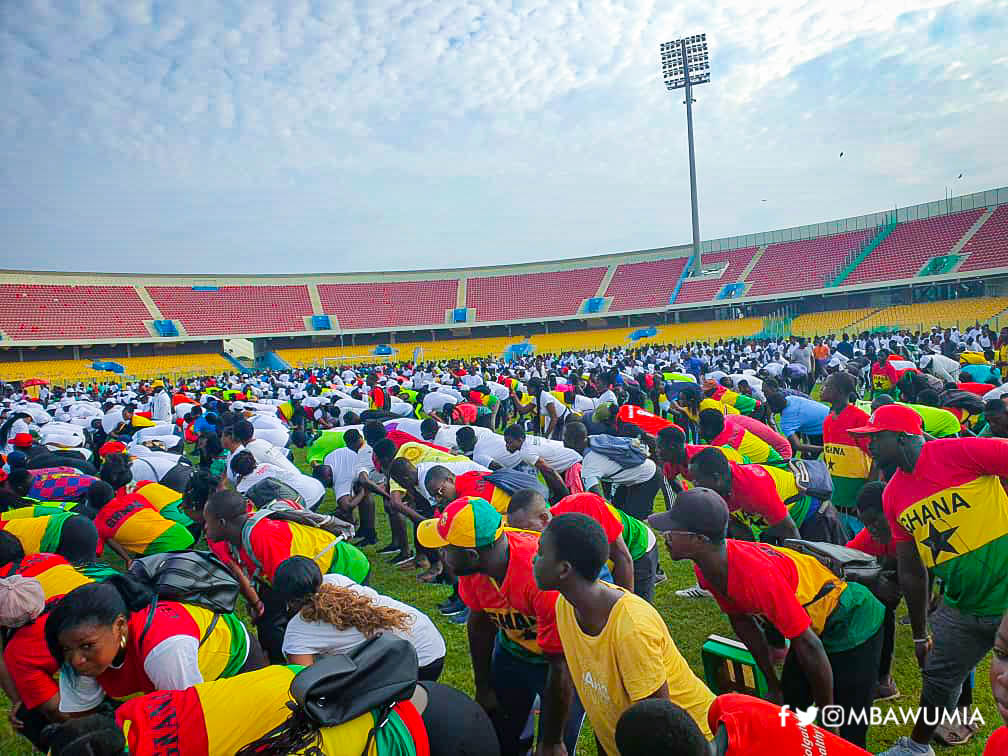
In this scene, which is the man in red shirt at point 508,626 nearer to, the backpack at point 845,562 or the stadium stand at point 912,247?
the backpack at point 845,562

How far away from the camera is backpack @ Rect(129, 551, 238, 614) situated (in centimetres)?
271

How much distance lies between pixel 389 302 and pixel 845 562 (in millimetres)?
48912

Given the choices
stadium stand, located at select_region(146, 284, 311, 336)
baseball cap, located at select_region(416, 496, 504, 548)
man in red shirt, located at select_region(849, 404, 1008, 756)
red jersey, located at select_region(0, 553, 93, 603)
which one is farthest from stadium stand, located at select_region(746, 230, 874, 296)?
red jersey, located at select_region(0, 553, 93, 603)

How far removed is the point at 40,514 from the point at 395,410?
6.27 metres

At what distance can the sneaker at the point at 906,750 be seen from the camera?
289cm

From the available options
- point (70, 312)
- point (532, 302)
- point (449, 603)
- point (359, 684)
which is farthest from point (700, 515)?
point (70, 312)

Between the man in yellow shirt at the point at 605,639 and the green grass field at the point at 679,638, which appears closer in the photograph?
the man in yellow shirt at the point at 605,639

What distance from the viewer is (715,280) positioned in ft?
150

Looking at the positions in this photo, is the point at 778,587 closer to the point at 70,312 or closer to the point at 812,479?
the point at 812,479

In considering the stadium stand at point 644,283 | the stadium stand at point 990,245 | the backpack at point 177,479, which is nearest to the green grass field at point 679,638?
the backpack at point 177,479

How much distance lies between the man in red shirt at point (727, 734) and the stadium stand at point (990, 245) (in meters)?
42.2

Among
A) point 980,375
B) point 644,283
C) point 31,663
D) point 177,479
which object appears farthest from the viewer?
point 644,283

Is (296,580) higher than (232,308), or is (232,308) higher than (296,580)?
(232,308)

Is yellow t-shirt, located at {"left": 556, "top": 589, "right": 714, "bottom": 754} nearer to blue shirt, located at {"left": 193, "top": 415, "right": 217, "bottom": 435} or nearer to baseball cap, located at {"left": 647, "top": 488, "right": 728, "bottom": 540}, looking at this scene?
baseball cap, located at {"left": 647, "top": 488, "right": 728, "bottom": 540}
